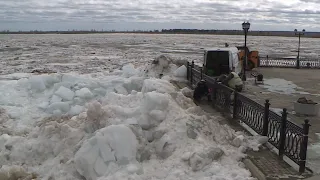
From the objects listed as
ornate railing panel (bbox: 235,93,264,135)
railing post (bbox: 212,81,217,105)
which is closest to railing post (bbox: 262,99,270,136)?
ornate railing panel (bbox: 235,93,264,135)

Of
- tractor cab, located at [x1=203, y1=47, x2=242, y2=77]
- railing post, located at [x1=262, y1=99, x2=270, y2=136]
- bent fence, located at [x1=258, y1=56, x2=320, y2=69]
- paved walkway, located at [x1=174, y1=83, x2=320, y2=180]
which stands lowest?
paved walkway, located at [x1=174, y1=83, x2=320, y2=180]

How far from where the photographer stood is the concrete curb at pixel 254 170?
5.80m

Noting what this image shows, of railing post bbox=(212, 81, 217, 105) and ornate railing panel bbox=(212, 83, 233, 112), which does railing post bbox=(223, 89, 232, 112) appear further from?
railing post bbox=(212, 81, 217, 105)

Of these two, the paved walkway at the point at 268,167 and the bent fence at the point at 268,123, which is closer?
the paved walkway at the point at 268,167

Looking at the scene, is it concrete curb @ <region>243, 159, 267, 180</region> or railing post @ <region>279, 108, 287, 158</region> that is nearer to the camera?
concrete curb @ <region>243, 159, 267, 180</region>

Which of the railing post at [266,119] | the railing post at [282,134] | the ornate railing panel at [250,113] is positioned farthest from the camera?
the ornate railing panel at [250,113]

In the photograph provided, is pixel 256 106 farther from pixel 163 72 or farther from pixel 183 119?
pixel 163 72

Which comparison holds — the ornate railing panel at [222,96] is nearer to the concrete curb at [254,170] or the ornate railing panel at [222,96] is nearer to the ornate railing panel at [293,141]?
the ornate railing panel at [293,141]

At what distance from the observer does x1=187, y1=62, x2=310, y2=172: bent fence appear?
6.23 meters

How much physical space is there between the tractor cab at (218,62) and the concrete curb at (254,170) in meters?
9.26

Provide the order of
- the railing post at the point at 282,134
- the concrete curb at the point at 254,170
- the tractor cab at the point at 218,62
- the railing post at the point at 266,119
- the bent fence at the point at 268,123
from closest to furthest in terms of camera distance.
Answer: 1. the concrete curb at the point at 254,170
2. the bent fence at the point at 268,123
3. the railing post at the point at 282,134
4. the railing post at the point at 266,119
5. the tractor cab at the point at 218,62

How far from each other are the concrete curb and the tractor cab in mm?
9264

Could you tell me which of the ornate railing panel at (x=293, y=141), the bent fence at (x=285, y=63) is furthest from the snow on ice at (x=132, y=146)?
the bent fence at (x=285, y=63)

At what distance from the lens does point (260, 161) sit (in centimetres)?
652
